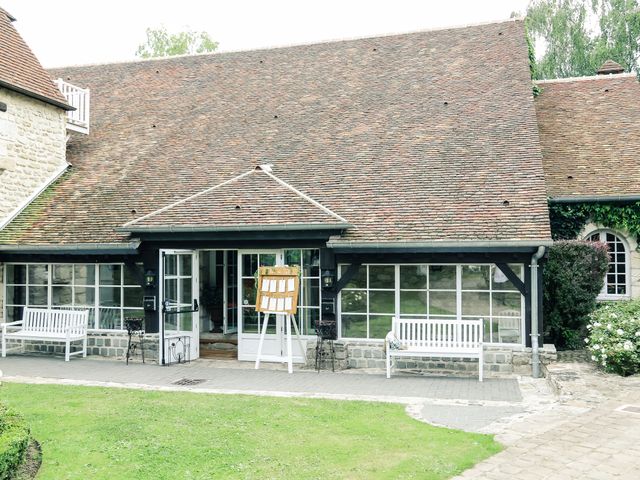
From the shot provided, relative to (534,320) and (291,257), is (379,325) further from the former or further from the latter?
(534,320)

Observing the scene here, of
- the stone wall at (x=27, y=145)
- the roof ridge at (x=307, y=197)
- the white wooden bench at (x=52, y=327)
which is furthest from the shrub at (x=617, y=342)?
the stone wall at (x=27, y=145)

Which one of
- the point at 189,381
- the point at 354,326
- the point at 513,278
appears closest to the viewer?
the point at 189,381

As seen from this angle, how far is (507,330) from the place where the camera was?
11.4 metres

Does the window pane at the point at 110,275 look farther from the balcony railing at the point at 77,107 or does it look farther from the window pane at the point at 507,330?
the window pane at the point at 507,330

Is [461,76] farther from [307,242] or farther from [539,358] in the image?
[539,358]

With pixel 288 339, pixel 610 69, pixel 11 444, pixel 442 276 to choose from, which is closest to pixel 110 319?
pixel 288 339

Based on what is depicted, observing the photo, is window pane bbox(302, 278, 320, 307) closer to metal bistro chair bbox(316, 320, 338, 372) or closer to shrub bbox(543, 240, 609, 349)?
metal bistro chair bbox(316, 320, 338, 372)

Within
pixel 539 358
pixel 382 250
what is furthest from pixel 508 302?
pixel 382 250

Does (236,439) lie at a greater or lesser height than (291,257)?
lesser

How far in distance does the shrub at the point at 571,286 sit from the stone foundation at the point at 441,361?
134 centimetres

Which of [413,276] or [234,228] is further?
[413,276]

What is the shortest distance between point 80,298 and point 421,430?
29.4 feet

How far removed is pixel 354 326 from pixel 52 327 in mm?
6376

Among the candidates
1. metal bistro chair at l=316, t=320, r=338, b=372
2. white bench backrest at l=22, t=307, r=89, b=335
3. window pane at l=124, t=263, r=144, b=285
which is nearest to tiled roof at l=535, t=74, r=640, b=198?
metal bistro chair at l=316, t=320, r=338, b=372
